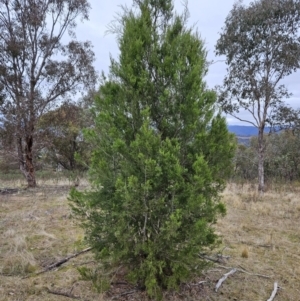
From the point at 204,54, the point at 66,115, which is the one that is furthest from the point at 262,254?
the point at 66,115

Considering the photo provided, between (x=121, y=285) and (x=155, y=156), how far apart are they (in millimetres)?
1659

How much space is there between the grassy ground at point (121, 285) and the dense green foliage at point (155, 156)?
556 millimetres

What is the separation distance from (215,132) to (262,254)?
286 centimetres

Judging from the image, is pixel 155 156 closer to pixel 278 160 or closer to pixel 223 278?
pixel 223 278

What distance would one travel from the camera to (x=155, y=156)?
116 inches

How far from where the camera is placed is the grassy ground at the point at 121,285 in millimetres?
3434

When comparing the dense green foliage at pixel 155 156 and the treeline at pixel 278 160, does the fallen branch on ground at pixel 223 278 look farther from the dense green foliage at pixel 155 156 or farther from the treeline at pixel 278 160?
the treeline at pixel 278 160

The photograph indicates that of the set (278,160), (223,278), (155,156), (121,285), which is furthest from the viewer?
(278,160)

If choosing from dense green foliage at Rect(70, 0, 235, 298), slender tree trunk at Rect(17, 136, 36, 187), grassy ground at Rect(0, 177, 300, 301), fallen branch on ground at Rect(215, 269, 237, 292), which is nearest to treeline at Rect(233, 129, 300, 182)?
slender tree trunk at Rect(17, 136, 36, 187)

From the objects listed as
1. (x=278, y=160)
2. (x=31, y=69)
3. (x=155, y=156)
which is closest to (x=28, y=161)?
(x=31, y=69)

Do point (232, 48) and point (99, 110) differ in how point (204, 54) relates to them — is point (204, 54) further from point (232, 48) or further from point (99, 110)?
point (232, 48)

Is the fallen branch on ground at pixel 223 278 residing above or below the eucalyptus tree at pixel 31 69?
below

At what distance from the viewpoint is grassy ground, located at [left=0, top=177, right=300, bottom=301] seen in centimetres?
343


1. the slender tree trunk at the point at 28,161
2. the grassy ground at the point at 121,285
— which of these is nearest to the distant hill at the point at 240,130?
the grassy ground at the point at 121,285
